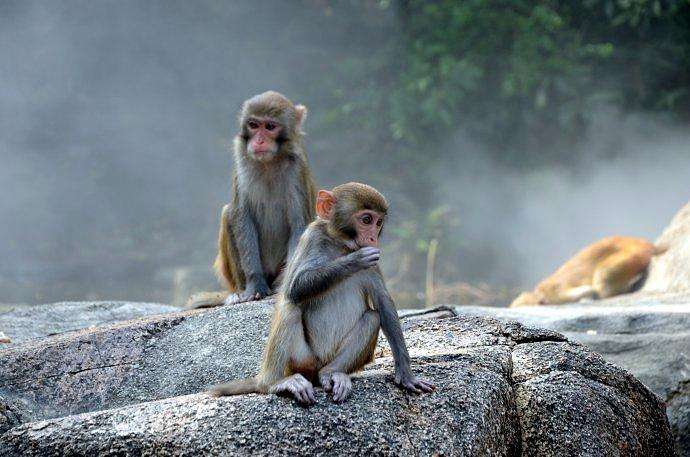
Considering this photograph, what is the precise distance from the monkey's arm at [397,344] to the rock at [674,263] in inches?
271

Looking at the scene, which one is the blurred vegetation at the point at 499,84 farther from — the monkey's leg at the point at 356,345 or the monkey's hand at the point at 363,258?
the monkey's hand at the point at 363,258

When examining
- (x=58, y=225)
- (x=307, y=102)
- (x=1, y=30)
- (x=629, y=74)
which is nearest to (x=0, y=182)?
(x=58, y=225)

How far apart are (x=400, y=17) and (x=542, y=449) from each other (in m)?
15.5

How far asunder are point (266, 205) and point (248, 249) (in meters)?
0.39

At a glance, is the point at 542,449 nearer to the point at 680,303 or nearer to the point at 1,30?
the point at 680,303

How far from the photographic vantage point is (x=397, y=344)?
406 cm

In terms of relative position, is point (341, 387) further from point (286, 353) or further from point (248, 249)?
point (248, 249)

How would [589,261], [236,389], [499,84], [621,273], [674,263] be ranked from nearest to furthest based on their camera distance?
[236,389], [674,263], [621,273], [589,261], [499,84]

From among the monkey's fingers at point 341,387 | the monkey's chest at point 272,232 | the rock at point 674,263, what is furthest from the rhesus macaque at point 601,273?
the monkey's fingers at point 341,387

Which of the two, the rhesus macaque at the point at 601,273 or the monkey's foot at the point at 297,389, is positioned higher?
the monkey's foot at the point at 297,389

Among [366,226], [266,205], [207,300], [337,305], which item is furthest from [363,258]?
[207,300]

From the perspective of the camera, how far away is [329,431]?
3.73 m

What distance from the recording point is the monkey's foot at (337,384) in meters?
3.89

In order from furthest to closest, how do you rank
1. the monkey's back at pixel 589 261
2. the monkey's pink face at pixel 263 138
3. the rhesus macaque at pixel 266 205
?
the monkey's back at pixel 589 261 < the rhesus macaque at pixel 266 205 < the monkey's pink face at pixel 263 138
